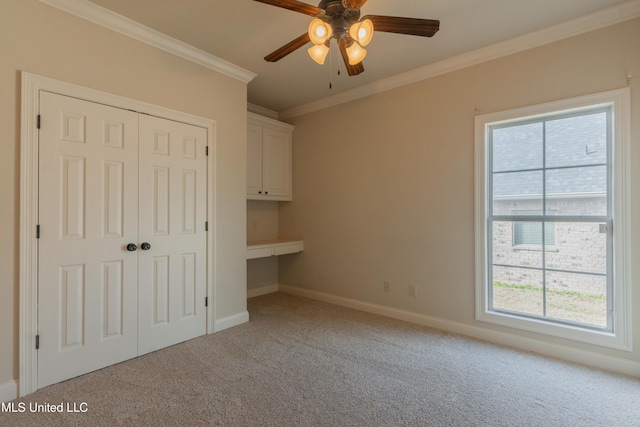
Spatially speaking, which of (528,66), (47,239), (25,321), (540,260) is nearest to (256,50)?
(47,239)

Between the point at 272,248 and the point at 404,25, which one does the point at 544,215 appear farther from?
the point at 272,248

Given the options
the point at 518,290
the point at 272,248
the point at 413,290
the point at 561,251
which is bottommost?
the point at 413,290

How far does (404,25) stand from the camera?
65.7 inches

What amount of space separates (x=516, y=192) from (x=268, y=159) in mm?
2918

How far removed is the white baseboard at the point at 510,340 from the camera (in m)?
2.24

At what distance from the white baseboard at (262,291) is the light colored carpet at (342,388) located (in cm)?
141

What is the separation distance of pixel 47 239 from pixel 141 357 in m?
1.17

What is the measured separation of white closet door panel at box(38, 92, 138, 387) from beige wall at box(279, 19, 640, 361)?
7.46 ft

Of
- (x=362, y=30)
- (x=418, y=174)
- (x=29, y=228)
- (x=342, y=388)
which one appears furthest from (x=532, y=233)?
(x=29, y=228)

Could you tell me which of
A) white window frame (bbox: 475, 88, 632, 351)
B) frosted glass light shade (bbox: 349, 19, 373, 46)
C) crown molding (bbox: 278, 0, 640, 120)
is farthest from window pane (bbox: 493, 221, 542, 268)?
frosted glass light shade (bbox: 349, 19, 373, 46)

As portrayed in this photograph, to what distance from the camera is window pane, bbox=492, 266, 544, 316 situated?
104 inches

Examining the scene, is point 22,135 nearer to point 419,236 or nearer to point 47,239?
point 47,239

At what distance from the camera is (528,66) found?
102 inches

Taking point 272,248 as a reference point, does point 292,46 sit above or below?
above
